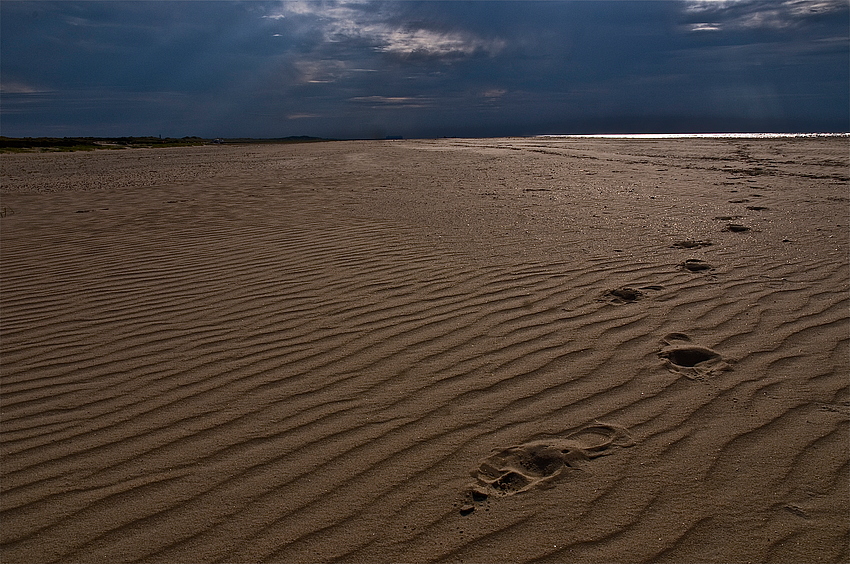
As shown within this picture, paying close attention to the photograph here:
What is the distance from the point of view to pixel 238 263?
5.39 metres

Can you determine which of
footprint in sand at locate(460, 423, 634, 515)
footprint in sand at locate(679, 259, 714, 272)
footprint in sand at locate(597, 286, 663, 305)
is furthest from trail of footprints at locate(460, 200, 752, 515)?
footprint in sand at locate(679, 259, 714, 272)

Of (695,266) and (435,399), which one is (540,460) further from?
(695,266)

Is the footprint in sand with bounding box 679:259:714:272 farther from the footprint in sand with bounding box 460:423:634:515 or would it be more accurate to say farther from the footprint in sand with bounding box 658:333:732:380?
the footprint in sand with bounding box 460:423:634:515

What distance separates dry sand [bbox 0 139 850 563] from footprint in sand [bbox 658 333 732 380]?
0.02 meters

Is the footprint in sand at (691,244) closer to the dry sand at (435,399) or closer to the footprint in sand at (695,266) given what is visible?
the dry sand at (435,399)

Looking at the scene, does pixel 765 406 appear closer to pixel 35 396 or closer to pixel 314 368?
pixel 314 368

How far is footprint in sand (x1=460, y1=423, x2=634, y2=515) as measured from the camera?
2.16 metres

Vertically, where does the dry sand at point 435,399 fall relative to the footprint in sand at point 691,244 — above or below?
below

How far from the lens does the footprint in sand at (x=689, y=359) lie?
2980 mm

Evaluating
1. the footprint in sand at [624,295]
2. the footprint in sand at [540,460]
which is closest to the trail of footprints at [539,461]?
the footprint in sand at [540,460]

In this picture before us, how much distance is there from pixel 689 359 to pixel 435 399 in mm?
1511

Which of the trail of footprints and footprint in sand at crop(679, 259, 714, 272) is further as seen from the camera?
footprint in sand at crop(679, 259, 714, 272)

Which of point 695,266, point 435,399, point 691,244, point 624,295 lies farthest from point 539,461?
point 691,244

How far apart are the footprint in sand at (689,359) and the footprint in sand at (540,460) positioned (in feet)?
2.47
